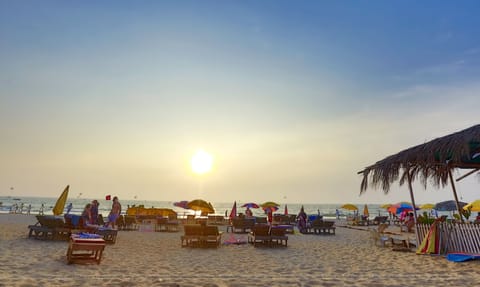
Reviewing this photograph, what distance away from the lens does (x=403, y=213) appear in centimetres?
2650

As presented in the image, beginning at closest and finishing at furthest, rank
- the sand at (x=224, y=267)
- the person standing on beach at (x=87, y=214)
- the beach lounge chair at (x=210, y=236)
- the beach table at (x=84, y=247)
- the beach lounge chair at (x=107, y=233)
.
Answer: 1. the sand at (x=224, y=267)
2. the beach table at (x=84, y=247)
3. the beach lounge chair at (x=107, y=233)
4. the beach lounge chair at (x=210, y=236)
5. the person standing on beach at (x=87, y=214)

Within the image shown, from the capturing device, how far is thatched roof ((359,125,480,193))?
961 cm

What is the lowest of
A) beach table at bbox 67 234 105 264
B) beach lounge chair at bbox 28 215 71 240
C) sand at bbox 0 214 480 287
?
sand at bbox 0 214 480 287

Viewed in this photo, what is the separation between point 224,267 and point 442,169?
8737 mm

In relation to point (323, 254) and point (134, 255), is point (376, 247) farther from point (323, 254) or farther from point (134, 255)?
point (134, 255)

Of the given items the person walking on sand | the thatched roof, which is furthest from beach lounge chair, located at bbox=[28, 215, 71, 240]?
the thatched roof

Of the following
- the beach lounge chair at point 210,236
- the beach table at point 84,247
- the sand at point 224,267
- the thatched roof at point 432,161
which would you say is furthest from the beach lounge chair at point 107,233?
the thatched roof at point 432,161

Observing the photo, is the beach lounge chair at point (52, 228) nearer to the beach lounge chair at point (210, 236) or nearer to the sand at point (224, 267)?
the sand at point (224, 267)

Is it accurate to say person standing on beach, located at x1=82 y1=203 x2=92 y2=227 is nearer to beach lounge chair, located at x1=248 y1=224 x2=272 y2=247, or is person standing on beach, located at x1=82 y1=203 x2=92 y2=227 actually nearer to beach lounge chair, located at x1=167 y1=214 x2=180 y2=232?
beach lounge chair, located at x1=167 y1=214 x2=180 y2=232

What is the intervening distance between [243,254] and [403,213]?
782 inches

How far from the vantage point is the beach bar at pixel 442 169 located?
980 cm

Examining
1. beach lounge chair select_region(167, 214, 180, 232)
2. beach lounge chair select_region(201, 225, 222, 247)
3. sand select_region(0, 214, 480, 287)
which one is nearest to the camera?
sand select_region(0, 214, 480, 287)

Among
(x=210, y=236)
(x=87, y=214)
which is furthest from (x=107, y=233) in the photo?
(x=210, y=236)

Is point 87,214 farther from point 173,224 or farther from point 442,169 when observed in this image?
point 442,169
